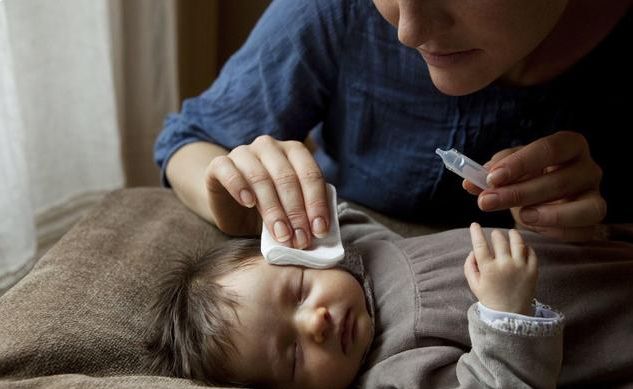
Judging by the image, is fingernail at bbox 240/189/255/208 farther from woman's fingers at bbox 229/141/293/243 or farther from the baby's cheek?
the baby's cheek

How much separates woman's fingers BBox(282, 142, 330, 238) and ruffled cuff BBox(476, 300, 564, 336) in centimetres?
24

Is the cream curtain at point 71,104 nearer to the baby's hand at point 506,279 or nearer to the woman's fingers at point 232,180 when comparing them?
the woman's fingers at point 232,180

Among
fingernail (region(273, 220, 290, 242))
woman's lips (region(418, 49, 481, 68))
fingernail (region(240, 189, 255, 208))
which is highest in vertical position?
woman's lips (region(418, 49, 481, 68))

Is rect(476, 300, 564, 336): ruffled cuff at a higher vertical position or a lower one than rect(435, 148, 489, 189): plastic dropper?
lower

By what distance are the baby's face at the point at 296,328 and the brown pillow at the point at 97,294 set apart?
0.13 meters

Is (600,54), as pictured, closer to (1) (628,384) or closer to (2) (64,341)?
(1) (628,384)

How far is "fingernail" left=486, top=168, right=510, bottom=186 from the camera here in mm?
1007

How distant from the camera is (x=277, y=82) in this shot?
129cm

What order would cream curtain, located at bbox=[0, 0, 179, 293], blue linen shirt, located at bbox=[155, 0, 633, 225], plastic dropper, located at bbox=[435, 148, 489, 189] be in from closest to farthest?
plastic dropper, located at bbox=[435, 148, 489, 189], blue linen shirt, located at bbox=[155, 0, 633, 225], cream curtain, located at bbox=[0, 0, 179, 293]

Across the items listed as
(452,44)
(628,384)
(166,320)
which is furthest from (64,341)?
(628,384)

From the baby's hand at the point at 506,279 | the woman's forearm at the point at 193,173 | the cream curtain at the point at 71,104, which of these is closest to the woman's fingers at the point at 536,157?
the baby's hand at the point at 506,279

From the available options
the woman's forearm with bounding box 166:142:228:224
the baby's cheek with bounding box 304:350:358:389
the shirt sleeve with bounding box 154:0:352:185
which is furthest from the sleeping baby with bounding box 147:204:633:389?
the shirt sleeve with bounding box 154:0:352:185

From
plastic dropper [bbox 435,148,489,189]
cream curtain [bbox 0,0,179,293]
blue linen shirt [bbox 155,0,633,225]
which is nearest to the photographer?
plastic dropper [bbox 435,148,489,189]

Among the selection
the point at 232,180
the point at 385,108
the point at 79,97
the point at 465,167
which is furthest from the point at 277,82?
the point at 79,97
